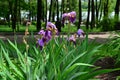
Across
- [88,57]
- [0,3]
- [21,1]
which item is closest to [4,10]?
[0,3]

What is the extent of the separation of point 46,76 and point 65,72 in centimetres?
42

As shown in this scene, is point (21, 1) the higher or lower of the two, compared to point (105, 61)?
higher

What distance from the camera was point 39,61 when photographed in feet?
14.3

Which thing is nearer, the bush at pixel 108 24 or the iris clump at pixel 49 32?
the iris clump at pixel 49 32

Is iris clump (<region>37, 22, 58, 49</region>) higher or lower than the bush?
higher

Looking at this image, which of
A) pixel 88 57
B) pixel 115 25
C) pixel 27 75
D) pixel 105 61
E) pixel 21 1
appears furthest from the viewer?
pixel 21 1

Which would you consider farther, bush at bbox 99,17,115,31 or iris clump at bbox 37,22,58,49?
bush at bbox 99,17,115,31

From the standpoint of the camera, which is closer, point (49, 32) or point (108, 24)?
point (49, 32)

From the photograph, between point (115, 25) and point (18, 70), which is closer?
point (18, 70)

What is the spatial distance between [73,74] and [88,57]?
1.90ft

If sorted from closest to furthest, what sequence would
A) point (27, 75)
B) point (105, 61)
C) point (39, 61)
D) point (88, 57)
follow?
point (27, 75) → point (39, 61) → point (88, 57) → point (105, 61)

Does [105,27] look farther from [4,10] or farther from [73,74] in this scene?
[73,74]

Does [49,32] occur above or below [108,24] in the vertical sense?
above

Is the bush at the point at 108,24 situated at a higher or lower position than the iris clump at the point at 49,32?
lower
